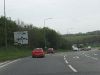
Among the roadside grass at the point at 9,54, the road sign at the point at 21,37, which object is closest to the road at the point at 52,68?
the roadside grass at the point at 9,54

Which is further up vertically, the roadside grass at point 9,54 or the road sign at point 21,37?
the road sign at point 21,37

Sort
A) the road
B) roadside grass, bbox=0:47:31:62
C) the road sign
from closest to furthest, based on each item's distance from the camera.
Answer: the road
roadside grass, bbox=0:47:31:62
the road sign

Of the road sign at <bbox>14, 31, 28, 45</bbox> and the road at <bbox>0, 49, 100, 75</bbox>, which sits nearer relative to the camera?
the road at <bbox>0, 49, 100, 75</bbox>

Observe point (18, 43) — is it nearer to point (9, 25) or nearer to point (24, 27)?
point (9, 25)

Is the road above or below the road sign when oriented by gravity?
below

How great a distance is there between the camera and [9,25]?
308 feet

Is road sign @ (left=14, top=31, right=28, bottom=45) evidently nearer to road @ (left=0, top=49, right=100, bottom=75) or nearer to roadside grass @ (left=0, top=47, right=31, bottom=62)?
roadside grass @ (left=0, top=47, right=31, bottom=62)

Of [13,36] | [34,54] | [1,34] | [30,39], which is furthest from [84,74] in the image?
[30,39]

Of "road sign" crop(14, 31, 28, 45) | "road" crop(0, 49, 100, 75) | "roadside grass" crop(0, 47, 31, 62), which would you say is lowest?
"roadside grass" crop(0, 47, 31, 62)

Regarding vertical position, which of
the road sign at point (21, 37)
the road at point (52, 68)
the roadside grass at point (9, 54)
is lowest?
the roadside grass at point (9, 54)

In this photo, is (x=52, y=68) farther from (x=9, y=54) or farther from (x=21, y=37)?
(x=21, y=37)

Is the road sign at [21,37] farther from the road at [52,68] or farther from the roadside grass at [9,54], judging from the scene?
the road at [52,68]

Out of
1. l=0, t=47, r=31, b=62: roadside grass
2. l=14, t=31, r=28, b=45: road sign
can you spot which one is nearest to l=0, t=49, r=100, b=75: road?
l=0, t=47, r=31, b=62: roadside grass

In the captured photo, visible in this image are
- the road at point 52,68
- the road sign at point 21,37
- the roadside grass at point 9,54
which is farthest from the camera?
the road sign at point 21,37
